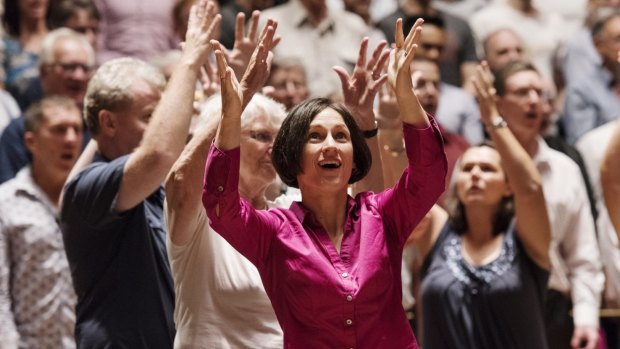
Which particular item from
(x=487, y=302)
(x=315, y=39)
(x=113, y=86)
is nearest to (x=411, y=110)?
(x=113, y=86)

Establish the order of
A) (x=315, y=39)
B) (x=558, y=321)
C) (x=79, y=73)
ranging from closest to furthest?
(x=558, y=321) → (x=79, y=73) → (x=315, y=39)

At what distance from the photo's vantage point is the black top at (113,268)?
3609 millimetres

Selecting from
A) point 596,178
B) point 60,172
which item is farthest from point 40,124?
point 596,178

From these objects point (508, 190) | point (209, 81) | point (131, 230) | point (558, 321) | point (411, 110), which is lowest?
point (558, 321)

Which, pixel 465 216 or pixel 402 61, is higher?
pixel 402 61

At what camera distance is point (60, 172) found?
4.68 metres

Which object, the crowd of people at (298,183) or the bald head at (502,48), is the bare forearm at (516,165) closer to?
the crowd of people at (298,183)

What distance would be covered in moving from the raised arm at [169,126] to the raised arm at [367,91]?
1.47ft

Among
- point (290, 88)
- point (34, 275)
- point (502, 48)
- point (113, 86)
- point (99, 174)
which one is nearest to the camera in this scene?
point (99, 174)

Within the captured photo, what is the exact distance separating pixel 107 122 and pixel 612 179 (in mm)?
1593

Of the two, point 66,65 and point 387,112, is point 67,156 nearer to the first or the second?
point 66,65

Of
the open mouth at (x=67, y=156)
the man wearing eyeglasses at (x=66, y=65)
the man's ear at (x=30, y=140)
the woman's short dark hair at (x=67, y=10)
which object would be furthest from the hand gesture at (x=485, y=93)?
the woman's short dark hair at (x=67, y=10)

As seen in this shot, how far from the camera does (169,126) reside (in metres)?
3.53

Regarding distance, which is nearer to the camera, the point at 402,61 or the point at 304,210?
the point at 402,61
